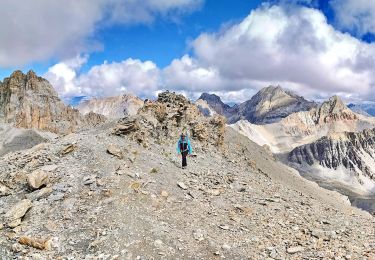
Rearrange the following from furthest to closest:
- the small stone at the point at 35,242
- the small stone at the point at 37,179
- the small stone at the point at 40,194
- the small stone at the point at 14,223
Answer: the small stone at the point at 37,179
the small stone at the point at 40,194
the small stone at the point at 14,223
the small stone at the point at 35,242

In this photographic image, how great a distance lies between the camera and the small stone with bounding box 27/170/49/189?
827 inches

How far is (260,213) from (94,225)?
26.8 feet

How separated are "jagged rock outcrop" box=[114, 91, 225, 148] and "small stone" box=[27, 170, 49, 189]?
7807 millimetres

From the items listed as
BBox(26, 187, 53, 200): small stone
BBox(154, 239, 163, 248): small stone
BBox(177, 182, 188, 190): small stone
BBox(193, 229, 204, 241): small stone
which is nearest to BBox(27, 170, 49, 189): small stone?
BBox(26, 187, 53, 200): small stone

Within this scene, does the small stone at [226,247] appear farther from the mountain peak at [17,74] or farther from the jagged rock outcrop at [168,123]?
the mountain peak at [17,74]

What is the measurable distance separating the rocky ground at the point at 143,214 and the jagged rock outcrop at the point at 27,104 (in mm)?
161872

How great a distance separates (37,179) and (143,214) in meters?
5.70

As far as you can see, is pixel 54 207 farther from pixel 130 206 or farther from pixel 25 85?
pixel 25 85

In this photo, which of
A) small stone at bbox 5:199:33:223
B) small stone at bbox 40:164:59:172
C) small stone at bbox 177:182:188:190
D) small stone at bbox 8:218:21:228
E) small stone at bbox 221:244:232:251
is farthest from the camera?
small stone at bbox 177:182:188:190

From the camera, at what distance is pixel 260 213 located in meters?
21.6

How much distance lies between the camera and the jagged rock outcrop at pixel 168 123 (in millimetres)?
29766

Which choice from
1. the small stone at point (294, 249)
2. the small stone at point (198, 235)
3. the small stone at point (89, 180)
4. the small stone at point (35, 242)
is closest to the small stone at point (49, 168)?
the small stone at point (89, 180)

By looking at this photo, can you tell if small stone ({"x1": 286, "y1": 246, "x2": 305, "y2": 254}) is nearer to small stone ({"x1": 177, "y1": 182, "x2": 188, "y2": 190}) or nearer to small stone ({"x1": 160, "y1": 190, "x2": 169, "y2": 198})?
small stone ({"x1": 160, "y1": 190, "x2": 169, "y2": 198})

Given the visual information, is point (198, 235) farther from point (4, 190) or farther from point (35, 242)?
point (4, 190)
